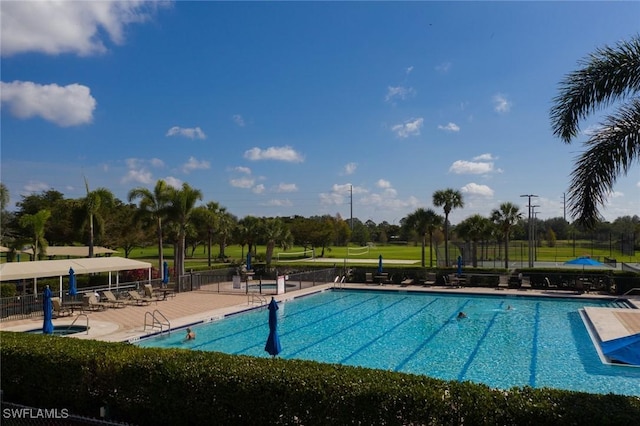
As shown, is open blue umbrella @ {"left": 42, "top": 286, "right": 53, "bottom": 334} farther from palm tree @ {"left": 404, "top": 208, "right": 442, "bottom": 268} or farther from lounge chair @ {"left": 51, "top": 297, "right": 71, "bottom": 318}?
palm tree @ {"left": 404, "top": 208, "right": 442, "bottom": 268}

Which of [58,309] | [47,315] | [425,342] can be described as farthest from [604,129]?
[58,309]

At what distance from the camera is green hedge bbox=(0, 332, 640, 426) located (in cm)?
568

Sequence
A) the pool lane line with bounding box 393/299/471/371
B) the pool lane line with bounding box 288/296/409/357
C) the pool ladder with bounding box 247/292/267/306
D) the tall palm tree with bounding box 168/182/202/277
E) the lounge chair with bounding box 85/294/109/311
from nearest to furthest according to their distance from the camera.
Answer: the pool lane line with bounding box 393/299/471/371, the pool lane line with bounding box 288/296/409/357, the lounge chair with bounding box 85/294/109/311, the pool ladder with bounding box 247/292/267/306, the tall palm tree with bounding box 168/182/202/277

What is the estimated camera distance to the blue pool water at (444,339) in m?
12.6

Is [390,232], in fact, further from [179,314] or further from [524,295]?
[179,314]

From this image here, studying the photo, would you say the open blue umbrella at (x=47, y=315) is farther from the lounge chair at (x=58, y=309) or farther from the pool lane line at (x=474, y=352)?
the pool lane line at (x=474, y=352)

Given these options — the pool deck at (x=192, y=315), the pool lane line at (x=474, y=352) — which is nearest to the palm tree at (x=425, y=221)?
the pool deck at (x=192, y=315)

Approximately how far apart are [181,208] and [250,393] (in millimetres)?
23404

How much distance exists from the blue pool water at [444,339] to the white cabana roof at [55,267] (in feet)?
22.7

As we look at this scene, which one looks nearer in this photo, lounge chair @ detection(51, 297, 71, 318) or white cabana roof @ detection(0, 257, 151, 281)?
white cabana roof @ detection(0, 257, 151, 281)

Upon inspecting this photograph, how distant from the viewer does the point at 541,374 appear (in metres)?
12.5

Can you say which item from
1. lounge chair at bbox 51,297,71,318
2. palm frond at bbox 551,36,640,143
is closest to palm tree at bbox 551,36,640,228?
palm frond at bbox 551,36,640,143

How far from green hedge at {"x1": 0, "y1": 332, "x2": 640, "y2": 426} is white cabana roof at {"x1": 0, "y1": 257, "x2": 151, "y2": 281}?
11289 mm

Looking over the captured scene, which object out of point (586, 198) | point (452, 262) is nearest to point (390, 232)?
point (452, 262)
